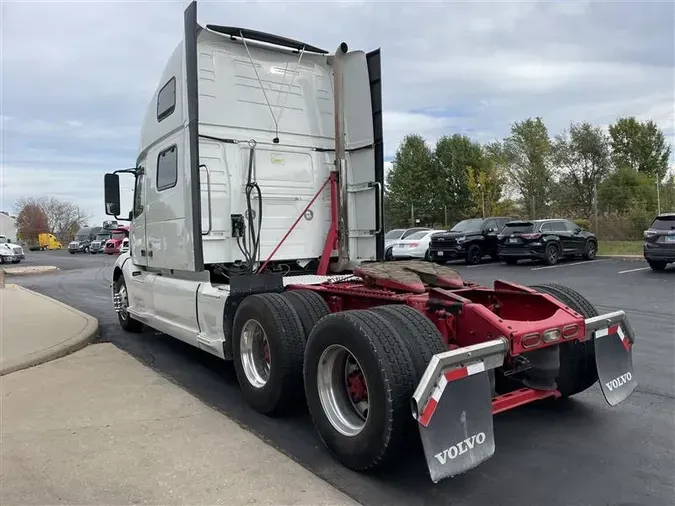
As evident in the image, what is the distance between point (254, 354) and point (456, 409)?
2.28m

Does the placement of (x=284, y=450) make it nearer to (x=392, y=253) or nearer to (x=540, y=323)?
(x=540, y=323)

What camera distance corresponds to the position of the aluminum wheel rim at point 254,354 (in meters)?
4.70

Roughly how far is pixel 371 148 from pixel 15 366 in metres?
4.64

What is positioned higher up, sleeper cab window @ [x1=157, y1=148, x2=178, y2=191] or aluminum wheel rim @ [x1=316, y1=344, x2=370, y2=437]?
sleeper cab window @ [x1=157, y1=148, x2=178, y2=191]

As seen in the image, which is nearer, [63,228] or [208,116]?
[208,116]

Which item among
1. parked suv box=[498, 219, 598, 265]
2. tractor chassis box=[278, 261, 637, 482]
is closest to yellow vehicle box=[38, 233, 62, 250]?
parked suv box=[498, 219, 598, 265]

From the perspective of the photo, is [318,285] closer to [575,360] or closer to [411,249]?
[575,360]

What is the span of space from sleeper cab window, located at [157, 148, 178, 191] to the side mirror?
1451 millimetres

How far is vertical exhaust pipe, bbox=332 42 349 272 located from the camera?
6156 mm

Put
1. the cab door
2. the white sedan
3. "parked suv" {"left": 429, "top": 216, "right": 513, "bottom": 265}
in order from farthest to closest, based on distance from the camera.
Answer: the white sedan < "parked suv" {"left": 429, "top": 216, "right": 513, "bottom": 265} < the cab door

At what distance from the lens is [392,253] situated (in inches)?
869

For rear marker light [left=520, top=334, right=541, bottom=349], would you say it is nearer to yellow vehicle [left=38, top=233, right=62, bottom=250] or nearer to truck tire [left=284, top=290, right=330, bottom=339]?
truck tire [left=284, top=290, right=330, bottom=339]

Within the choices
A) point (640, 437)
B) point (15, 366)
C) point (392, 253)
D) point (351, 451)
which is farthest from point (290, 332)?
point (392, 253)

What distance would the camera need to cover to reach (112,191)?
24.8ft
